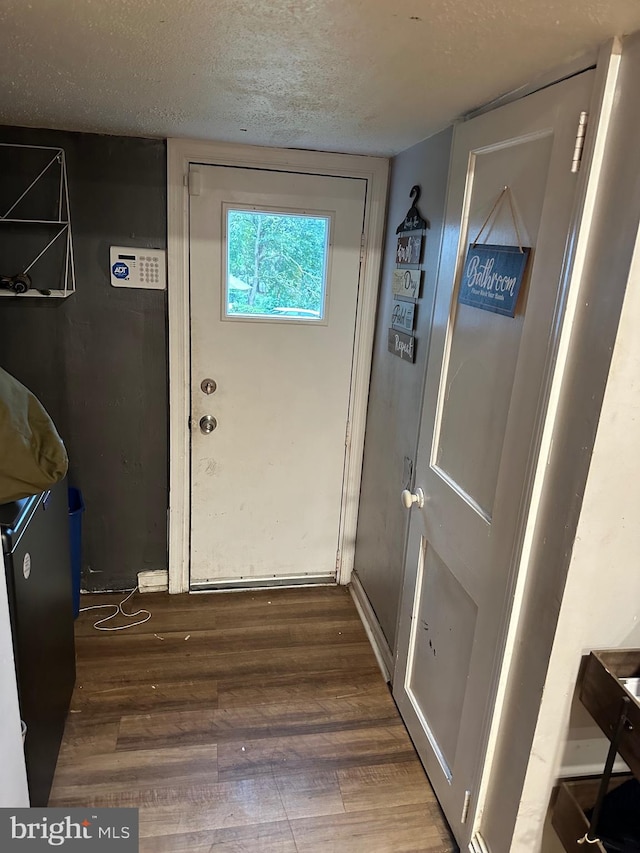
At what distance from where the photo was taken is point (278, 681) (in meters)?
2.26

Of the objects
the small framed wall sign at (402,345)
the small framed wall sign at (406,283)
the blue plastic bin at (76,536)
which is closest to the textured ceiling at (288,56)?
the small framed wall sign at (406,283)

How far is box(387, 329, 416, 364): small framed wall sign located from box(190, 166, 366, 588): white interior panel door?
1.02 feet

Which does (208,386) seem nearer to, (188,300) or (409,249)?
(188,300)

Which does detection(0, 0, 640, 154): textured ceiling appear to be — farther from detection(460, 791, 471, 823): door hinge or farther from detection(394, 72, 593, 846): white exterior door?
detection(460, 791, 471, 823): door hinge

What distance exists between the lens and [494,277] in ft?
4.71

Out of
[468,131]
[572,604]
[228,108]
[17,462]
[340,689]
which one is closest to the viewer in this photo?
[572,604]

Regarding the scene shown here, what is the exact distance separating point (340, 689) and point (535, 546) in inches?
50.6

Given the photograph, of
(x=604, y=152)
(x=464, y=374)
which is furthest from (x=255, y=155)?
(x=604, y=152)

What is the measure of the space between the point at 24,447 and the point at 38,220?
4.14ft

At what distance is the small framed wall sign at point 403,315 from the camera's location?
6.97 ft

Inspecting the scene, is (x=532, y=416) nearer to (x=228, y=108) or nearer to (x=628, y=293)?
(x=628, y=293)

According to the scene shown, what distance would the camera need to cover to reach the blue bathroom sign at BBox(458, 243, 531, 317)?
1.34 metres

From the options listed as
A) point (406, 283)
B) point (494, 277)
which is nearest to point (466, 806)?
point (494, 277)

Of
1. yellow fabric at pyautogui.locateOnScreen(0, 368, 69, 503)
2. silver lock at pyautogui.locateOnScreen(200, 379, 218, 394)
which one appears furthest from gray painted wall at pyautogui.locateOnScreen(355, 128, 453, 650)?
yellow fabric at pyautogui.locateOnScreen(0, 368, 69, 503)
